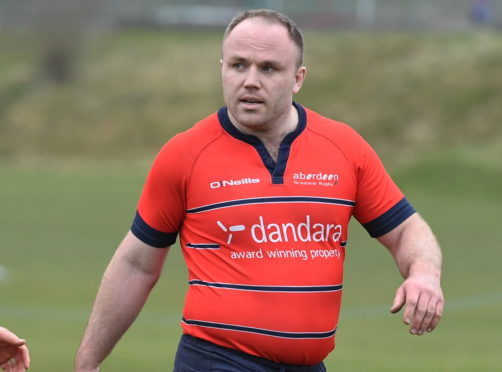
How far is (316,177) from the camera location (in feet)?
18.7

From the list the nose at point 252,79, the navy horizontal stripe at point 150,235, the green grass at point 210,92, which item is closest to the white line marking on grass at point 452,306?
the navy horizontal stripe at point 150,235

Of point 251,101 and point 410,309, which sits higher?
point 251,101

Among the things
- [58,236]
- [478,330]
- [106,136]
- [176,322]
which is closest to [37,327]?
[176,322]

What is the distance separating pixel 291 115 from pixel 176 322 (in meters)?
10.4

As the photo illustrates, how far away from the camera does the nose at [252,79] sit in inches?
218

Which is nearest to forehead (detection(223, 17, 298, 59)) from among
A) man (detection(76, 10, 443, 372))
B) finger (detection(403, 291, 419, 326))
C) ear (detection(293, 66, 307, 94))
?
man (detection(76, 10, 443, 372))

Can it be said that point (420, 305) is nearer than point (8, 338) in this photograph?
Yes

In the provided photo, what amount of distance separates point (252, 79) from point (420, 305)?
1.19 meters

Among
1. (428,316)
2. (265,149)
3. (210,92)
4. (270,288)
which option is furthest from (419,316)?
(210,92)

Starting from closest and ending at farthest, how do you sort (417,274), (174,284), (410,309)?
(410,309) → (417,274) → (174,284)

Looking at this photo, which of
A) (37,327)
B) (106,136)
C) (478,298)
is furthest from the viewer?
(106,136)

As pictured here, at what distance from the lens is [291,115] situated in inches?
232

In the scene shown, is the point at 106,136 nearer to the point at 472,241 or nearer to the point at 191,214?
the point at 472,241

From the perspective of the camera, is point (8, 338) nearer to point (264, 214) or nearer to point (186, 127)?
point (264, 214)
